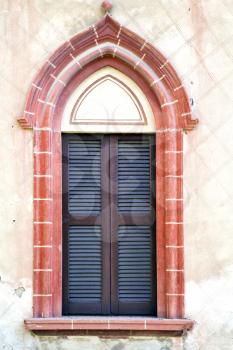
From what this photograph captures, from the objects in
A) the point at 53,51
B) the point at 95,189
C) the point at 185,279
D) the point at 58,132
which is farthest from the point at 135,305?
the point at 53,51

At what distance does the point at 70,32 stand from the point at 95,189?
5.64 feet

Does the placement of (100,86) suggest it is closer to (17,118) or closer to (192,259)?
(17,118)

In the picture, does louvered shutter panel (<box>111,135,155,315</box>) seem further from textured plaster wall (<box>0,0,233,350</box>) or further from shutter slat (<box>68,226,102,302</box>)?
textured plaster wall (<box>0,0,233,350</box>)

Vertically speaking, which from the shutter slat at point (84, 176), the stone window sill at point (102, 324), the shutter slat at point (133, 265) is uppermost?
the shutter slat at point (84, 176)

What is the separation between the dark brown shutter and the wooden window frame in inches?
5.7

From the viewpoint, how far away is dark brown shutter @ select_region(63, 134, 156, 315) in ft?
29.1

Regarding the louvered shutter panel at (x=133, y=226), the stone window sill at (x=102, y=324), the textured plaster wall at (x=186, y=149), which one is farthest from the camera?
the louvered shutter panel at (x=133, y=226)

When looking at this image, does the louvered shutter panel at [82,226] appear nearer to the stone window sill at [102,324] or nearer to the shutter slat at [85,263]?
the shutter slat at [85,263]

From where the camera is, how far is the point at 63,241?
8.89m

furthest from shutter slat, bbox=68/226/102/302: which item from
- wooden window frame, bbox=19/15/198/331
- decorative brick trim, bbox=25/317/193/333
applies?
decorative brick trim, bbox=25/317/193/333

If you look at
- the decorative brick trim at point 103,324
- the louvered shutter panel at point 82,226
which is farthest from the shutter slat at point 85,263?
the decorative brick trim at point 103,324

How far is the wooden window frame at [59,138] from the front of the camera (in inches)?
342

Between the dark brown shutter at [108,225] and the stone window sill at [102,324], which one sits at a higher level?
the dark brown shutter at [108,225]

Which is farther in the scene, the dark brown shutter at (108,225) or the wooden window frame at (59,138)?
the dark brown shutter at (108,225)
